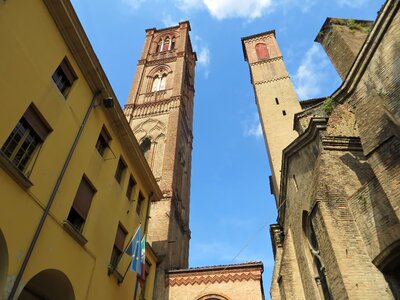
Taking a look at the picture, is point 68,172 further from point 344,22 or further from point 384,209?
point 344,22

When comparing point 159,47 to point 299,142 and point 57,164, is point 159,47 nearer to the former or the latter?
point 299,142

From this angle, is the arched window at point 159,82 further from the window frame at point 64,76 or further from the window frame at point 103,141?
the window frame at point 64,76

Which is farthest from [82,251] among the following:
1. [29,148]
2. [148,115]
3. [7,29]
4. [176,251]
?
[148,115]

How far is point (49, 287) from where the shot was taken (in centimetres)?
822

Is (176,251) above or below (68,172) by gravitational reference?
above

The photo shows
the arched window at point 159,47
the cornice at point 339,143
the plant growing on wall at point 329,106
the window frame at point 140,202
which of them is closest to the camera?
the cornice at point 339,143

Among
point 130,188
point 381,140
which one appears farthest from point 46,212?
point 381,140

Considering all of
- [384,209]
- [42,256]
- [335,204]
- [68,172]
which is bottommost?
[42,256]

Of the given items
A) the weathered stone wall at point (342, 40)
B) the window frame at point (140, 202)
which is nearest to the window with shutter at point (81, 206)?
the window frame at point (140, 202)

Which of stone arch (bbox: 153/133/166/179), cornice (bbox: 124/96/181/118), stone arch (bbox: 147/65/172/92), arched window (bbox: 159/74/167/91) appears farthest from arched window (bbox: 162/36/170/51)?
stone arch (bbox: 153/133/166/179)

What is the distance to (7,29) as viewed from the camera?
6.74m

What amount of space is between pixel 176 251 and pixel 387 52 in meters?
17.4

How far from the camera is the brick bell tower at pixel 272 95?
770 inches

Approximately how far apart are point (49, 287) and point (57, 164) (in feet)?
10.7
